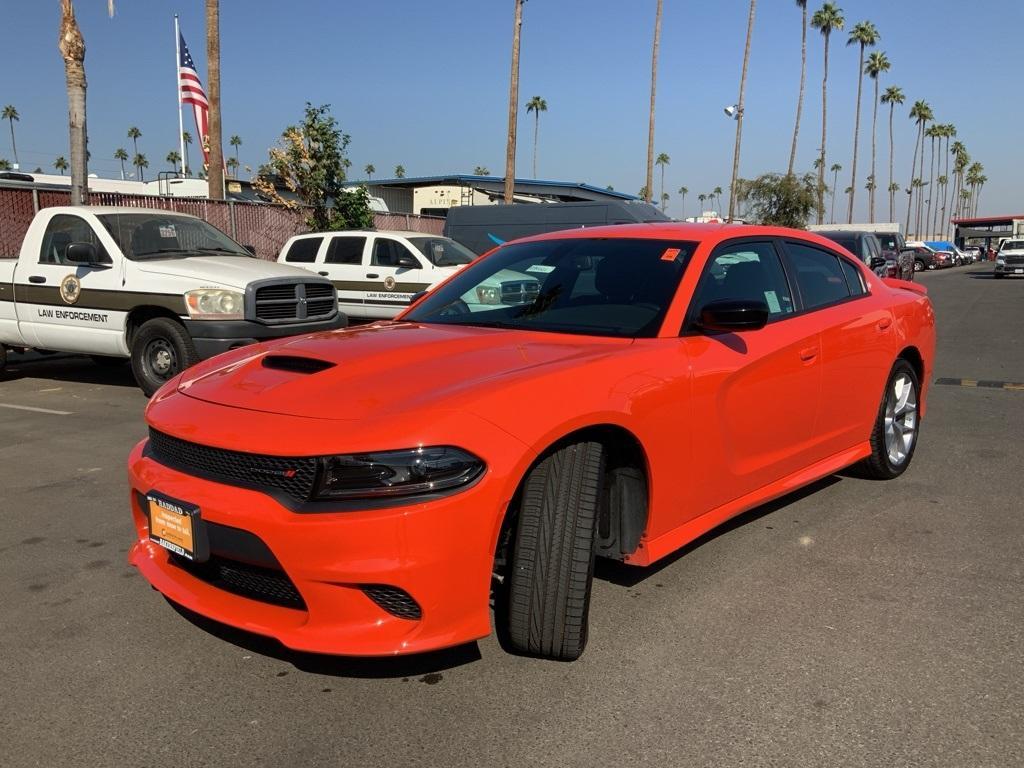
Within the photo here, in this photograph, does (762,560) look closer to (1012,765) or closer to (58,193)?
(1012,765)

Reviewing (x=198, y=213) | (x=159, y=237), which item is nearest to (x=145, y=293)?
(x=159, y=237)

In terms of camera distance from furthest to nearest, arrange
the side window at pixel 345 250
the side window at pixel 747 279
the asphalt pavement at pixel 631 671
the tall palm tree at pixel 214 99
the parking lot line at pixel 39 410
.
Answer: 1. the tall palm tree at pixel 214 99
2. the side window at pixel 345 250
3. the parking lot line at pixel 39 410
4. the side window at pixel 747 279
5. the asphalt pavement at pixel 631 671

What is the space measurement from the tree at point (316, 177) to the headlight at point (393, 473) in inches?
650

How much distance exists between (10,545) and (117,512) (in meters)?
0.60

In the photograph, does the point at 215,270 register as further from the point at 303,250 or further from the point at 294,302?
the point at 303,250

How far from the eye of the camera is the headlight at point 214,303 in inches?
318

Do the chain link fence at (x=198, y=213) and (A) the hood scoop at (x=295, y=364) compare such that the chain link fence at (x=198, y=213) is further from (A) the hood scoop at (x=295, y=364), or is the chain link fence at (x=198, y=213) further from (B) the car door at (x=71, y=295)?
(A) the hood scoop at (x=295, y=364)

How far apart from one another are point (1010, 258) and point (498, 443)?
41246 mm

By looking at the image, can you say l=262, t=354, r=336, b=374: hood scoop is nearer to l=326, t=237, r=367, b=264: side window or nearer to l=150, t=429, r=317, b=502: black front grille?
l=150, t=429, r=317, b=502: black front grille

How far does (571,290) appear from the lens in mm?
3975

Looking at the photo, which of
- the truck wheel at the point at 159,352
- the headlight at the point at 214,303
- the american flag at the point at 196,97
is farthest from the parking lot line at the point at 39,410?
the american flag at the point at 196,97

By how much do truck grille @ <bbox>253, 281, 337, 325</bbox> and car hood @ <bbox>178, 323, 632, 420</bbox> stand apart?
15.3ft

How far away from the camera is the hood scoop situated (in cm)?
313

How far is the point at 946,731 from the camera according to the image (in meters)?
2.57
